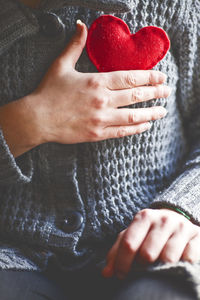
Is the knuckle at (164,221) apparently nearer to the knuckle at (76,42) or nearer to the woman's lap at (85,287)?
the woman's lap at (85,287)

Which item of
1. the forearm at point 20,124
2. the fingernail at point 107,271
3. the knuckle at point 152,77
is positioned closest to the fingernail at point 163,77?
the knuckle at point 152,77

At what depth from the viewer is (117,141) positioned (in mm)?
771

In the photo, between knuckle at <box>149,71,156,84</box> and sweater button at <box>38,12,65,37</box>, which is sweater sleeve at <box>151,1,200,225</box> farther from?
sweater button at <box>38,12,65,37</box>

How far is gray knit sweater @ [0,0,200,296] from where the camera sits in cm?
72

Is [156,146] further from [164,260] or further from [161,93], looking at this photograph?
[164,260]

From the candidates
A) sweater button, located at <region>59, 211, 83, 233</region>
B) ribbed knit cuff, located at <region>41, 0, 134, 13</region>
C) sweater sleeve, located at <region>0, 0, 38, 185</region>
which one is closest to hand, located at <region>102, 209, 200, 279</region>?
sweater button, located at <region>59, 211, 83, 233</region>

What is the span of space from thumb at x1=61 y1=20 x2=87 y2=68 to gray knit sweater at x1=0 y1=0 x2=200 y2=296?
0.8 inches

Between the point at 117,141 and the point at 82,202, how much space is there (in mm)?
137

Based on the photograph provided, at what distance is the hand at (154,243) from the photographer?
0.61 m


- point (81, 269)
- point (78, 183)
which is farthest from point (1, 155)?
point (81, 269)

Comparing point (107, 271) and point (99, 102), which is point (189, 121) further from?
point (107, 271)

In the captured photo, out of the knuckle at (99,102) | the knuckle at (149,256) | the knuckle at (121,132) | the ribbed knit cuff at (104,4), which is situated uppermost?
the ribbed knit cuff at (104,4)

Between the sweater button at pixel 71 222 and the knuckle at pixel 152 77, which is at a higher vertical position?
the knuckle at pixel 152 77

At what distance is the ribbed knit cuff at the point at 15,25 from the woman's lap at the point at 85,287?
16.0 inches
